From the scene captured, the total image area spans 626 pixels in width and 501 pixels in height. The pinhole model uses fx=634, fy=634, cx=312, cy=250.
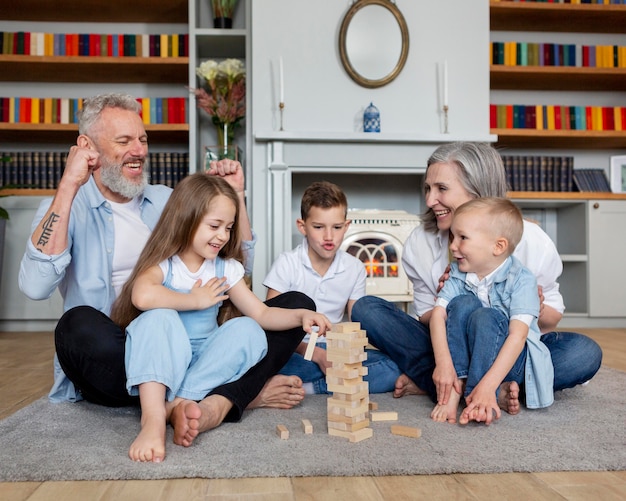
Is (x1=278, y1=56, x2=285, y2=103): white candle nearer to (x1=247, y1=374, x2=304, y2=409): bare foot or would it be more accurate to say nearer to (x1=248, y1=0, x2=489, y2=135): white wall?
(x1=248, y1=0, x2=489, y2=135): white wall

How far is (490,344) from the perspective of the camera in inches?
55.2

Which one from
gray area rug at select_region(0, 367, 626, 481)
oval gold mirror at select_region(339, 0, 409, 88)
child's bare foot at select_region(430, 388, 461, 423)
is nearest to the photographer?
gray area rug at select_region(0, 367, 626, 481)

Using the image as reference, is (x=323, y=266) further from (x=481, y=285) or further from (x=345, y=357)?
(x=345, y=357)

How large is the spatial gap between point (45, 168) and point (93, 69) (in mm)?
633

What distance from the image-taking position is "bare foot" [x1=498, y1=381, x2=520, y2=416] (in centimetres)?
146

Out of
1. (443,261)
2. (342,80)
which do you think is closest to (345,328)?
(443,261)

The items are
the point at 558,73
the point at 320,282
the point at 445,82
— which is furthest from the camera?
the point at 558,73

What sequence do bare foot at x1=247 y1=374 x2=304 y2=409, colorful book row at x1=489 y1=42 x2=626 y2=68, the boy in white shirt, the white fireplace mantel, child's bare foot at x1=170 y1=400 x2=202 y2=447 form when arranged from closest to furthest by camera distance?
child's bare foot at x1=170 y1=400 x2=202 y2=447, bare foot at x1=247 y1=374 x2=304 y2=409, the boy in white shirt, the white fireplace mantel, colorful book row at x1=489 y1=42 x2=626 y2=68

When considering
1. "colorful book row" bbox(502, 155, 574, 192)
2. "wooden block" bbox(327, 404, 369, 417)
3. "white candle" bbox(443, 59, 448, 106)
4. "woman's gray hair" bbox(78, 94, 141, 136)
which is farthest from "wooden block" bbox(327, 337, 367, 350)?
"colorful book row" bbox(502, 155, 574, 192)

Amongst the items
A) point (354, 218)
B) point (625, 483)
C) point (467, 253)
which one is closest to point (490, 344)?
point (467, 253)

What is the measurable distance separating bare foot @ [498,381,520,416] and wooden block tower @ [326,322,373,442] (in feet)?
1.32

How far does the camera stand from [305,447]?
3.81 ft

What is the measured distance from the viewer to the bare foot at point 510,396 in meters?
1.46

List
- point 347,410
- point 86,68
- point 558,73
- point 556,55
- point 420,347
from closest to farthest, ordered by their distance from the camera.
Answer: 1. point 347,410
2. point 420,347
3. point 86,68
4. point 558,73
5. point 556,55
